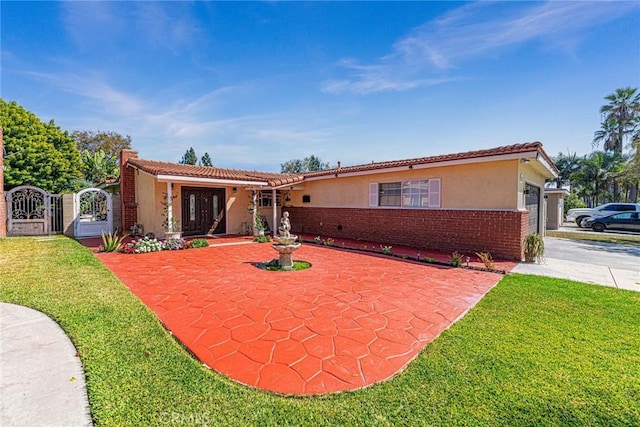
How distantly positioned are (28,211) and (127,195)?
464 centimetres

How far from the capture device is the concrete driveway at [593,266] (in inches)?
295

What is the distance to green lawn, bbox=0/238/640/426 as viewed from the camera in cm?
258

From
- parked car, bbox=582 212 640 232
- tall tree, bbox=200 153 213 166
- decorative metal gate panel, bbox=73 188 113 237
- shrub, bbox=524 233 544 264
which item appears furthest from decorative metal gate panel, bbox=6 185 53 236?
tall tree, bbox=200 153 213 166

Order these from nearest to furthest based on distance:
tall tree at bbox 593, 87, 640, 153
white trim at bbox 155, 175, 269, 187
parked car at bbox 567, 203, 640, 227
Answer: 1. white trim at bbox 155, 175, 269, 187
2. parked car at bbox 567, 203, 640, 227
3. tall tree at bbox 593, 87, 640, 153

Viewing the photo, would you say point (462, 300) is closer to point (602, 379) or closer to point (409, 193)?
point (602, 379)

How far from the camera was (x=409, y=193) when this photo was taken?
41.8 feet

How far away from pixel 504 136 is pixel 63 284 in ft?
65.2

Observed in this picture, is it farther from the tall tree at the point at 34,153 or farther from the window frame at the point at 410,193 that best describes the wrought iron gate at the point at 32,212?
the window frame at the point at 410,193

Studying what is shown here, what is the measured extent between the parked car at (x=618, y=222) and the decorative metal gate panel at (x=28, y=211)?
36.6m

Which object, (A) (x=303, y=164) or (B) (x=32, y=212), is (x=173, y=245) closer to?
(B) (x=32, y=212)

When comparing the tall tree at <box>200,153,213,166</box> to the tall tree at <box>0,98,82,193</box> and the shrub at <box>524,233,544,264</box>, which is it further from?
the shrub at <box>524,233,544,264</box>

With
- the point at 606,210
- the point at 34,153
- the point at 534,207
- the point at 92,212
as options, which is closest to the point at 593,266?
the point at 534,207

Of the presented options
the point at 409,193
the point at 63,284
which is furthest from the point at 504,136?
the point at 63,284

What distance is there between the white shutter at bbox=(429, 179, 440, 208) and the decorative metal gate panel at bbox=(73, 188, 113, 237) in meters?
16.9
